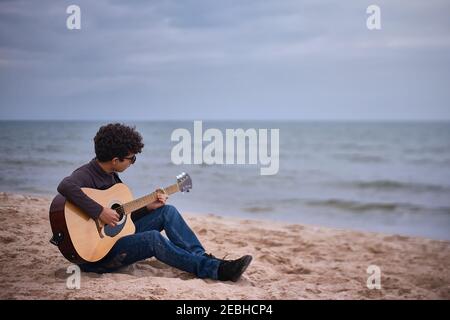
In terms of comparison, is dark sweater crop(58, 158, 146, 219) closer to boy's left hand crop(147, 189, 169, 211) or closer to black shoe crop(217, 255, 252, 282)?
boy's left hand crop(147, 189, 169, 211)

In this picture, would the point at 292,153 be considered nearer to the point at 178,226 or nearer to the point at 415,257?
the point at 415,257

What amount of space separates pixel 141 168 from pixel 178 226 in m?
9.62

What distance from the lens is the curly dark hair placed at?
3.07m

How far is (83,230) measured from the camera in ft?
9.78

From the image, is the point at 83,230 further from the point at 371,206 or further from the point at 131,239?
the point at 371,206

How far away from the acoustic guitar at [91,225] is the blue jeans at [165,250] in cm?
9

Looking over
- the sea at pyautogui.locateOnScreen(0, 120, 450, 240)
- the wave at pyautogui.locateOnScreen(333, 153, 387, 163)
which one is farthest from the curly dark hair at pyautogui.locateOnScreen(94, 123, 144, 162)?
the wave at pyautogui.locateOnScreen(333, 153, 387, 163)

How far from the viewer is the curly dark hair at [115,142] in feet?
10.1

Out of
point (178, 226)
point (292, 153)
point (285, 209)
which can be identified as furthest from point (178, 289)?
point (292, 153)

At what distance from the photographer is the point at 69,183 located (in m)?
2.93
